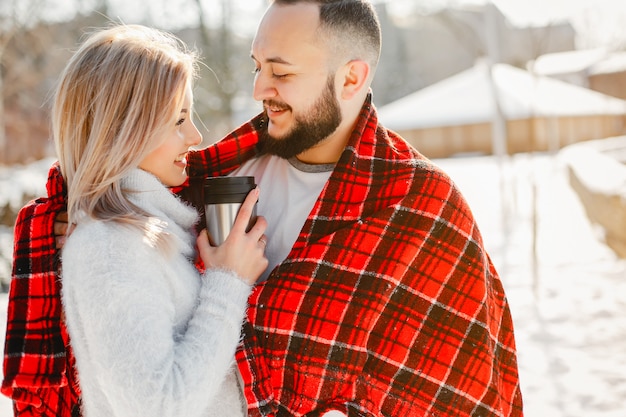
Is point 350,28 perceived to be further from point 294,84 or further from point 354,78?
Result: point 294,84

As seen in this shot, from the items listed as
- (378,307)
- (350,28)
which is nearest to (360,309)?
(378,307)

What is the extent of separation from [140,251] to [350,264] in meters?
0.59

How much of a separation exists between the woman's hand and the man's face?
Result: 1.31 ft

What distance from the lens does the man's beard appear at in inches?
86.4

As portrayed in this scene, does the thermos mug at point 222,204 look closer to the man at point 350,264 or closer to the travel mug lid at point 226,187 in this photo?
the travel mug lid at point 226,187

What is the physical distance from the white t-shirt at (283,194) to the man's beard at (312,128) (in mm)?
66

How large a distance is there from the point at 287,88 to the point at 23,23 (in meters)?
14.8

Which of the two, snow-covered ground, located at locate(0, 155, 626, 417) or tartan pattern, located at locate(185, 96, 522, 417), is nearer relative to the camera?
tartan pattern, located at locate(185, 96, 522, 417)

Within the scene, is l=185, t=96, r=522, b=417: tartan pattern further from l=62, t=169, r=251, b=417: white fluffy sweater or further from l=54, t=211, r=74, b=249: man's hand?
l=54, t=211, r=74, b=249: man's hand

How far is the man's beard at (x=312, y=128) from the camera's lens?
2193 millimetres

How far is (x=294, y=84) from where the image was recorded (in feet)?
7.20

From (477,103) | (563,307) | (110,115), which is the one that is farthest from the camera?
(477,103)

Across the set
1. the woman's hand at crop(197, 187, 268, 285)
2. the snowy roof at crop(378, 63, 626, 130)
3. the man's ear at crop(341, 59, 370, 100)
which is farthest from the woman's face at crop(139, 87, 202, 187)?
the snowy roof at crop(378, 63, 626, 130)

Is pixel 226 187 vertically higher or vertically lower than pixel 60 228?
higher
